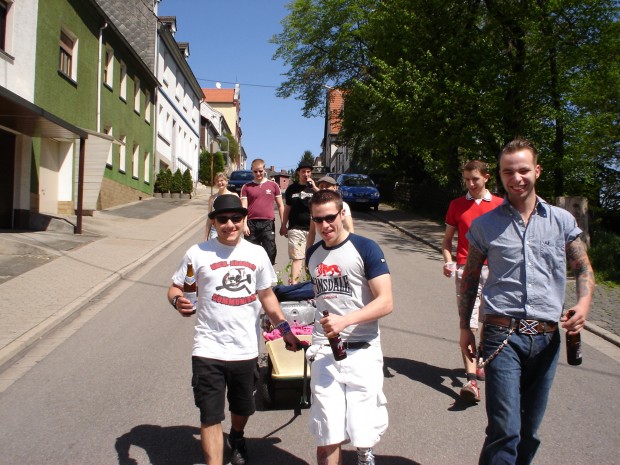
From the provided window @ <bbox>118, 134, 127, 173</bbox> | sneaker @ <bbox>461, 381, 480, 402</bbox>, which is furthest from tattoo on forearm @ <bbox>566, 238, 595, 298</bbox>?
window @ <bbox>118, 134, 127, 173</bbox>

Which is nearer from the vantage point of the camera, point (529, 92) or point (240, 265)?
point (240, 265)

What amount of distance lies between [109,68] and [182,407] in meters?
20.8

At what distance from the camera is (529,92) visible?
18.3 m

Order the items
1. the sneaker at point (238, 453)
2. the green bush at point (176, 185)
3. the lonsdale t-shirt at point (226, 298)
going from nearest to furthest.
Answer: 1. the lonsdale t-shirt at point (226, 298)
2. the sneaker at point (238, 453)
3. the green bush at point (176, 185)

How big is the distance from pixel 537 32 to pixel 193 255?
55.8 ft

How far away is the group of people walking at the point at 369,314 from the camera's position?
9.53ft

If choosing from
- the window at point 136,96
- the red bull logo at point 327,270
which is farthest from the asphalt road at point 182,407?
the window at point 136,96

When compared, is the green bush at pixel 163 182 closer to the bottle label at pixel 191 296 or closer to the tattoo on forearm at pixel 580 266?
the bottle label at pixel 191 296

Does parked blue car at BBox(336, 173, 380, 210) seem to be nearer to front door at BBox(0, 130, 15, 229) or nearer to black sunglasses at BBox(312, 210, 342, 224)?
front door at BBox(0, 130, 15, 229)

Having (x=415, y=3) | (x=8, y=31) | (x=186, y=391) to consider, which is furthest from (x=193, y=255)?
(x=415, y=3)

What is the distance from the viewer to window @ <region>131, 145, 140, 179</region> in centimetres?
2673

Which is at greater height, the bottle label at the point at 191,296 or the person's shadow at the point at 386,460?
the bottle label at the point at 191,296

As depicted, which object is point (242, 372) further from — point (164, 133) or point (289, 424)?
point (164, 133)

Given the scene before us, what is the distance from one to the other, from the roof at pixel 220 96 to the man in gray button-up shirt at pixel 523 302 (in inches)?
3371
